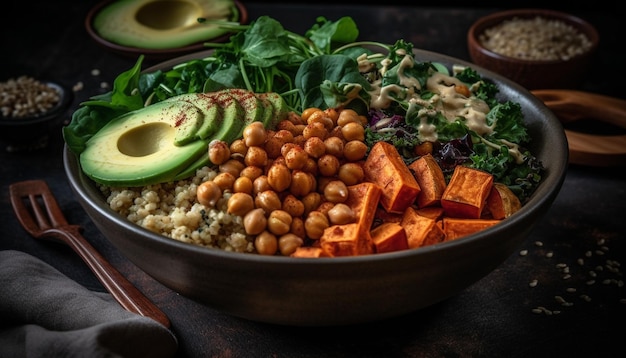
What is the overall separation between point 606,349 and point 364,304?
83 cm

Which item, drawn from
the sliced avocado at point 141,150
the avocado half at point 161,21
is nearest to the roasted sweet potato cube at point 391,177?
the sliced avocado at point 141,150

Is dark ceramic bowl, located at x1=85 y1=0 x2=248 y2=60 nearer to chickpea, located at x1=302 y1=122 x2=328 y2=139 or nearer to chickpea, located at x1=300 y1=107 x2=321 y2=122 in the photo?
chickpea, located at x1=300 y1=107 x2=321 y2=122

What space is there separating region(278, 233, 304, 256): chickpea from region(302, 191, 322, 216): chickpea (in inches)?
5.4

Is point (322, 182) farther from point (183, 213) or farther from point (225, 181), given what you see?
point (183, 213)

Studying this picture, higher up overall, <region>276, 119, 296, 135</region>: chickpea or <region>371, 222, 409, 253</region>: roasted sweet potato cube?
<region>276, 119, 296, 135</region>: chickpea

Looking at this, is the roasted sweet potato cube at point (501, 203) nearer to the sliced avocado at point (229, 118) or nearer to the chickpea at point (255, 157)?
the chickpea at point (255, 157)

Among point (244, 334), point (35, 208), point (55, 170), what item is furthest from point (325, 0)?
point (244, 334)

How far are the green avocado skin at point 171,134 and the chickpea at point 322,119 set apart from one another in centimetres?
12

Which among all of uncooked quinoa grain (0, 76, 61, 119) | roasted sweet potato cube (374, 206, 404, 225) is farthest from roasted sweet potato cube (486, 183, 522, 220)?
uncooked quinoa grain (0, 76, 61, 119)

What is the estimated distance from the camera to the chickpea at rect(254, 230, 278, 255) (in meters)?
1.88

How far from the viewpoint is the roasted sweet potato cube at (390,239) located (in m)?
1.89

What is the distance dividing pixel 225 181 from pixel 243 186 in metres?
0.06

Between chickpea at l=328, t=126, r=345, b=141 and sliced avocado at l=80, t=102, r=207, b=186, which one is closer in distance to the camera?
sliced avocado at l=80, t=102, r=207, b=186

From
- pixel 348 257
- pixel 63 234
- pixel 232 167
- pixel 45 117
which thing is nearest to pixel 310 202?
pixel 232 167
